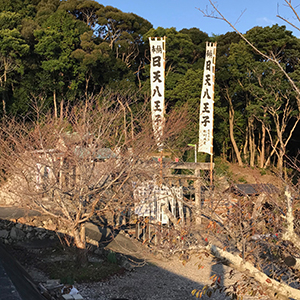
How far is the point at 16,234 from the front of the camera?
29.3 ft

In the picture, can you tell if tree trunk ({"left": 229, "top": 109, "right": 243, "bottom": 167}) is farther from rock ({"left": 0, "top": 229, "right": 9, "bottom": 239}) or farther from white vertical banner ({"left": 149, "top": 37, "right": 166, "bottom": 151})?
rock ({"left": 0, "top": 229, "right": 9, "bottom": 239})

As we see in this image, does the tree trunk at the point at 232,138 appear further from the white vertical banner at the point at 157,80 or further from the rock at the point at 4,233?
the rock at the point at 4,233

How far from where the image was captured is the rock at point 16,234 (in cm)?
888

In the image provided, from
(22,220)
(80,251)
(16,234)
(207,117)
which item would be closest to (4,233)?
(16,234)

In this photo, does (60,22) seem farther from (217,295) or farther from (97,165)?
(217,295)

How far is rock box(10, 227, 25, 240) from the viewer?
29.1ft

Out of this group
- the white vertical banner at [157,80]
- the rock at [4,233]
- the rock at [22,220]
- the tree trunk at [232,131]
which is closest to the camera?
the rock at [4,233]

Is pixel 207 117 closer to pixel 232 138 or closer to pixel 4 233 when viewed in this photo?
pixel 4 233

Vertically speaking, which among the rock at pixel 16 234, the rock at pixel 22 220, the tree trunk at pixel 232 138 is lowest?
the rock at pixel 16 234

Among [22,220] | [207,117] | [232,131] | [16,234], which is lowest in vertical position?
[16,234]

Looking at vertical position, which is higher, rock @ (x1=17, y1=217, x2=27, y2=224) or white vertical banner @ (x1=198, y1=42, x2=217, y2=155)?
white vertical banner @ (x1=198, y1=42, x2=217, y2=155)

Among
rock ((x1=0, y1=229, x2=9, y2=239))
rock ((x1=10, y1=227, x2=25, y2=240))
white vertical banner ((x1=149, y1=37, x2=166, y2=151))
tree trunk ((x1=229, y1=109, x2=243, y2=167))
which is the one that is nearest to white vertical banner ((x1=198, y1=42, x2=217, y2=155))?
white vertical banner ((x1=149, y1=37, x2=166, y2=151))

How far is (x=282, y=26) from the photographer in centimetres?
1772

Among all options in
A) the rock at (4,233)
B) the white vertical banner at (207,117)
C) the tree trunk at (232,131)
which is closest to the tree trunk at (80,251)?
the rock at (4,233)
